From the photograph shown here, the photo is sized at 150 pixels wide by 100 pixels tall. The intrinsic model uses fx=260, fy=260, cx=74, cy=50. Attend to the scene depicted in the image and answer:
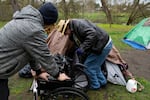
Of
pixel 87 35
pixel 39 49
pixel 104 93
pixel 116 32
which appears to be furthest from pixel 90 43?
pixel 116 32

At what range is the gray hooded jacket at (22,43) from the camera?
2209mm

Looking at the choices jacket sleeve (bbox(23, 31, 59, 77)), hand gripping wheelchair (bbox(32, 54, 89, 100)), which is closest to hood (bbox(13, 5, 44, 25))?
jacket sleeve (bbox(23, 31, 59, 77))

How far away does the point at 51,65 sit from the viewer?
95.1 inches

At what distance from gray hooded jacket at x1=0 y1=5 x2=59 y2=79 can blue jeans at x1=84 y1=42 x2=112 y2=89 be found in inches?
58.4

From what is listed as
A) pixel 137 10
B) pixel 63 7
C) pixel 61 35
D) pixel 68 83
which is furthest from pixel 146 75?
pixel 137 10

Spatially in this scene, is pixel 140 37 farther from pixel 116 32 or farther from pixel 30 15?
pixel 30 15

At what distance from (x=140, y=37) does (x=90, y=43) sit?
459 cm

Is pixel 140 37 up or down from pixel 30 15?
down

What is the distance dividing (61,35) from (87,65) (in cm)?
65

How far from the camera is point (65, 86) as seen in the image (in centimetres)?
321

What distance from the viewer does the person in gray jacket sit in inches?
87.1

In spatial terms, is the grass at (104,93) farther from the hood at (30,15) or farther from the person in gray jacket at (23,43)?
the hood at (30,15)

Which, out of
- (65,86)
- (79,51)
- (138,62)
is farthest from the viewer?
(138,62)

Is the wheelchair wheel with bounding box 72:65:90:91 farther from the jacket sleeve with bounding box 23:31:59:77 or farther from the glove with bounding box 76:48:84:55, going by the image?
the jacket sleeve with bounding box 23:31:59:77
